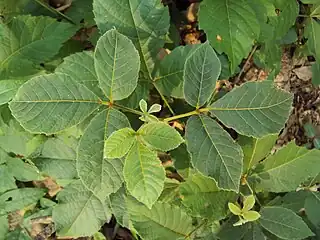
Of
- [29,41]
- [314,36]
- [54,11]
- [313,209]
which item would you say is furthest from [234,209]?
[54,11]

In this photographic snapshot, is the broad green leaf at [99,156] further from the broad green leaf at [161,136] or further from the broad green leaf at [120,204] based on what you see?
the broad green leaf at [120,204]

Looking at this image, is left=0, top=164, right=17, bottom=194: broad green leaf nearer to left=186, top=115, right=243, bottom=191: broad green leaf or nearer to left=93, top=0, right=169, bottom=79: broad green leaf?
left=93, top=0, right=169, bottom=79: broad green leaf

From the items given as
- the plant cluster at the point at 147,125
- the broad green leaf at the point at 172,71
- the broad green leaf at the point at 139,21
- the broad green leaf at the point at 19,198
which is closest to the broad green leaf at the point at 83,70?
the plant cluster at the point at 147,125

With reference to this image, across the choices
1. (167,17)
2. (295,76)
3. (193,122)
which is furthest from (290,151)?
(295,76)

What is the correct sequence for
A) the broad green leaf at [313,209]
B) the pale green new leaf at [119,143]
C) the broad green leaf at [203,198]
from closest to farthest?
the pale green new leaf at [119,143]
the broad green leaf at [203,198]
the broad green leaf at [313,209]

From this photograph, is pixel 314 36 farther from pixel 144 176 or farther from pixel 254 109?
pixel 144 176

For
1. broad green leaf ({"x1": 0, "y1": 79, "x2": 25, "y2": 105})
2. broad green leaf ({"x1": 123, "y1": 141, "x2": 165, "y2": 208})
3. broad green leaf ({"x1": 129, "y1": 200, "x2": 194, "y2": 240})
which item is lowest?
broad green leaf ({"x1": 129, "y1": 200, "x2": 194, "y2": 240})

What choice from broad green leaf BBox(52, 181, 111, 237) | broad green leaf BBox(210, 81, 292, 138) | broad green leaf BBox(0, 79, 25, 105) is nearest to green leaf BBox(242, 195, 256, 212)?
broad green leaf BBox(210, 81, 292, 138)
